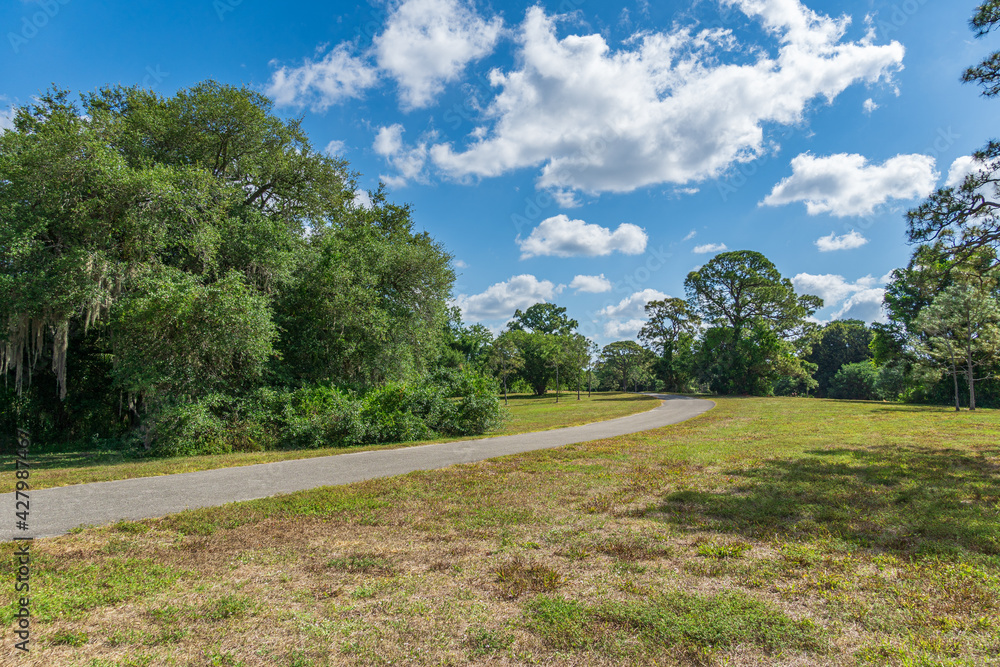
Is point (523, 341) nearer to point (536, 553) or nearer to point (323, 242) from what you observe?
point (323, 242)

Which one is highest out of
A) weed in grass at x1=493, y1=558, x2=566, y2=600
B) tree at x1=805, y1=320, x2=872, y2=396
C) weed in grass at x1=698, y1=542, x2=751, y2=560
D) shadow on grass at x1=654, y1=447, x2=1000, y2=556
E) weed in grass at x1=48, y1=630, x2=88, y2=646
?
tree at x1=805, y1=320, x2=872, y2=396

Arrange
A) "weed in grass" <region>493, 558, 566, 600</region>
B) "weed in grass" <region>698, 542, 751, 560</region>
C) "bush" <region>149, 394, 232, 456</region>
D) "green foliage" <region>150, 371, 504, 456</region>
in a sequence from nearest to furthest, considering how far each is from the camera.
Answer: "weed in grass" <region>493, 558, 566, 600</region>, "weed in grass" <region>698, 542, 751, 560</region>, "bush" <region>149, 394, 232, 456</region>, "green foliage" <region>150, 371, 504, 456</region>

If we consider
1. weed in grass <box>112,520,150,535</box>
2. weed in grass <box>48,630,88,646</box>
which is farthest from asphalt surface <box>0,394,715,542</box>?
weed in grass <box>48,630,88,646</box>

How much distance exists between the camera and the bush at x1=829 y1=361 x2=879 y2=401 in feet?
155

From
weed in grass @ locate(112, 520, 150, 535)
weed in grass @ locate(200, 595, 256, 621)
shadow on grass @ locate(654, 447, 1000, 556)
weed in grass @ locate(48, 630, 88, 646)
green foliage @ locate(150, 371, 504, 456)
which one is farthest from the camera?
green foliage @ locate(150, 371, 504, 456)

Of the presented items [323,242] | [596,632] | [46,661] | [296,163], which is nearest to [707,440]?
[596,632]

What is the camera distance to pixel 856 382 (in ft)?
161

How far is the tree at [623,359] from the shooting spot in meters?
60.4

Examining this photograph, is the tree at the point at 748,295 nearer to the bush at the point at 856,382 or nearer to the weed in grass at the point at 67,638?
the bush at the point at 856,382

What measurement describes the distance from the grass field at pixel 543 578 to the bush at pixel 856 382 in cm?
5059

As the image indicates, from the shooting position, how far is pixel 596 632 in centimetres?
289

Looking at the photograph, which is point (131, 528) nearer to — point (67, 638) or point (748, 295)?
point (67, 638)

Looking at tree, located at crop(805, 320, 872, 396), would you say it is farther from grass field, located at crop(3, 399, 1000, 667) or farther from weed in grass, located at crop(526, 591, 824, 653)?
weed in grass, located at crop(526, 591, 824, 653)

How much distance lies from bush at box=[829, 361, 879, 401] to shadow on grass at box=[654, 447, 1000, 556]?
48.3 metres
